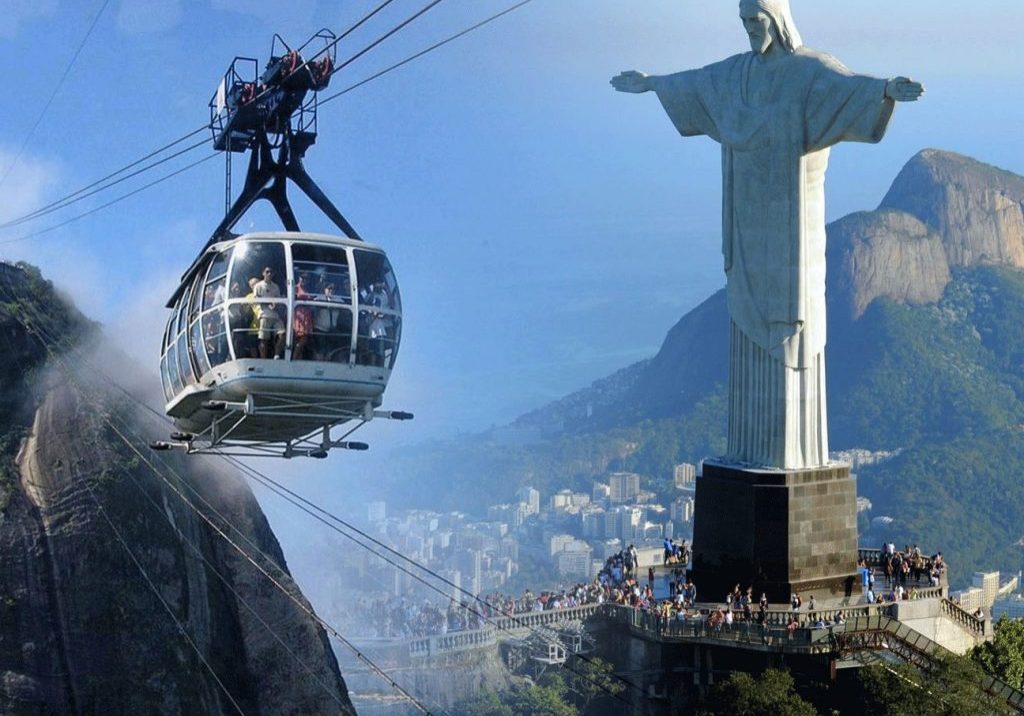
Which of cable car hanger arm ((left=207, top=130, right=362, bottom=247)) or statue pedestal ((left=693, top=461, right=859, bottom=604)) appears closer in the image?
cable car hanger arm ((left=207, top=130, right=362, bottom=247))

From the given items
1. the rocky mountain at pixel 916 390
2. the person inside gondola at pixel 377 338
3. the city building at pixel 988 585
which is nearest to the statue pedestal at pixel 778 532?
the person inside gondola at pixel 377 338

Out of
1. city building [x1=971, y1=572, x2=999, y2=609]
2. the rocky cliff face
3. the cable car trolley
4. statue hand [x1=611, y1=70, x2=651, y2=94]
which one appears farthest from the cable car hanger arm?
the rocky cliff face

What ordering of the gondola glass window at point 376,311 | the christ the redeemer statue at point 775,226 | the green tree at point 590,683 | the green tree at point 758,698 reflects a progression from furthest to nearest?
the green tree at point 590,683 < the christ the redeemer statue at point 775,226 < the green tree at point 758,698 < the gondola glass window at point 376,311

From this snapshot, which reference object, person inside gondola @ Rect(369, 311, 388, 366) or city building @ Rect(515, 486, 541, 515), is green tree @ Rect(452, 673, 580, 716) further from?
city building @ Rect(515, 486, 541, 515)

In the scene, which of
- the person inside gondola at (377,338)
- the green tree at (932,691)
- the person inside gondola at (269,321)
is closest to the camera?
the person inside gondola at (269,321)

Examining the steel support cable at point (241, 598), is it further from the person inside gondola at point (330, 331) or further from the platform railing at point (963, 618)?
the person inside gondola at point (330, 331)

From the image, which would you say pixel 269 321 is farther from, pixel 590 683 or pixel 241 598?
pixel 241 598
